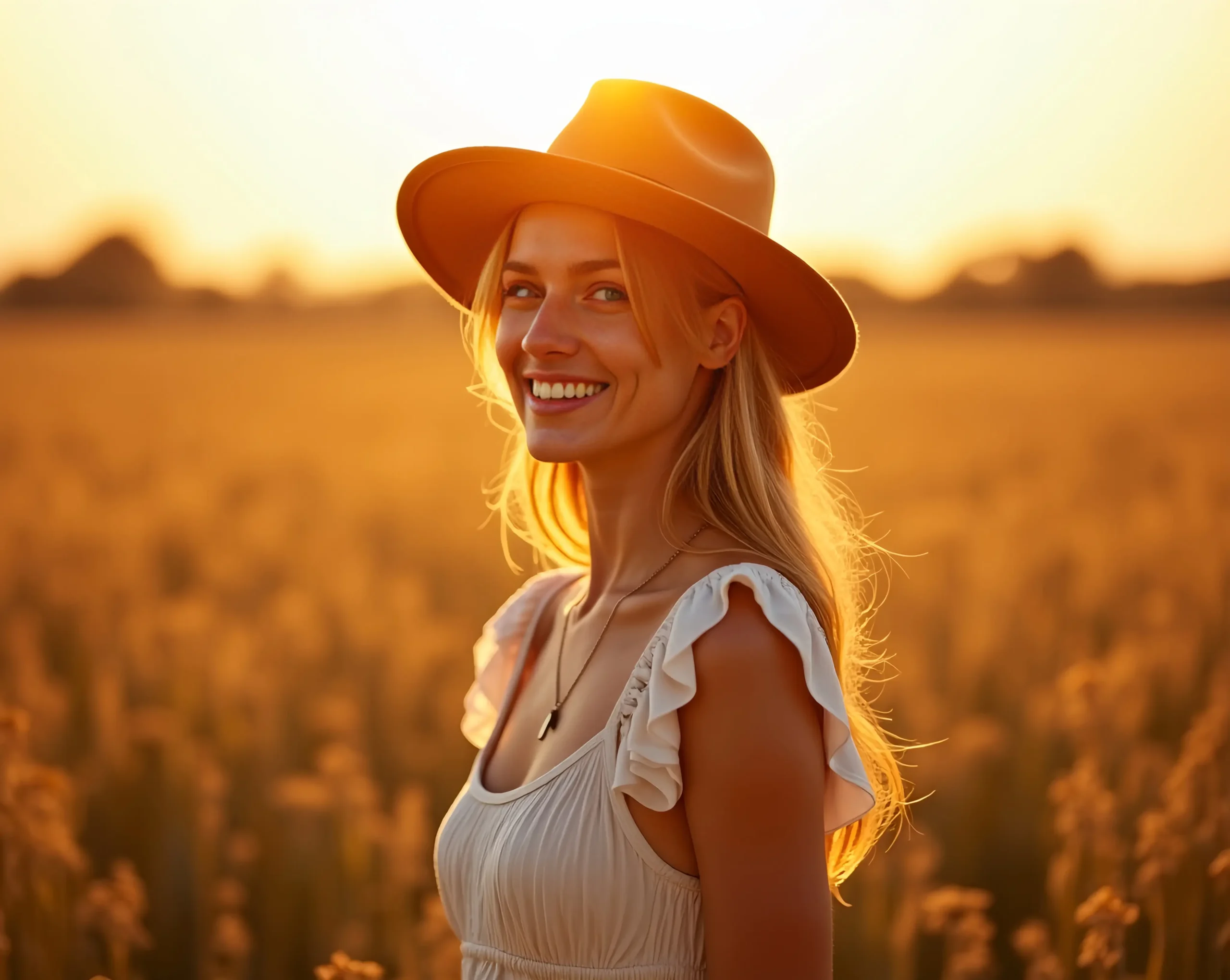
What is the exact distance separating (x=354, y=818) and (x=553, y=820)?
1539mm

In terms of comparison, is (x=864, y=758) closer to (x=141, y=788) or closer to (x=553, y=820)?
(x=553, y=820)

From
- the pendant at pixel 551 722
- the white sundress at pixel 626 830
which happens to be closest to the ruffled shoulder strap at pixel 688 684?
the white sundress at pixel 626 830

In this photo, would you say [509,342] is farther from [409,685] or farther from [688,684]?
[409,685]

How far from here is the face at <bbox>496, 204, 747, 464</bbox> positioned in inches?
71.2

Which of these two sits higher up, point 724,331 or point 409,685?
point 724,331

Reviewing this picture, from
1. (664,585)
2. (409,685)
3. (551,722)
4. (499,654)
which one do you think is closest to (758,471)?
(664,585)

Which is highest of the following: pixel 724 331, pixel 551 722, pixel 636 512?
pixel 724 331

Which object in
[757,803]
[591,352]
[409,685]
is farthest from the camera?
[409,685]

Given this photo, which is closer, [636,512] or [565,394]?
[565,394]

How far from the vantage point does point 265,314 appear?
1639 cm

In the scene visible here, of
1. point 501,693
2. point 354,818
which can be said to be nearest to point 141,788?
point 354,818

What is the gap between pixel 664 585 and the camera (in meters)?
1.87

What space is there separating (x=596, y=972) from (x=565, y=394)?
0.75 m

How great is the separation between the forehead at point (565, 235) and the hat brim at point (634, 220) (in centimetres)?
2
